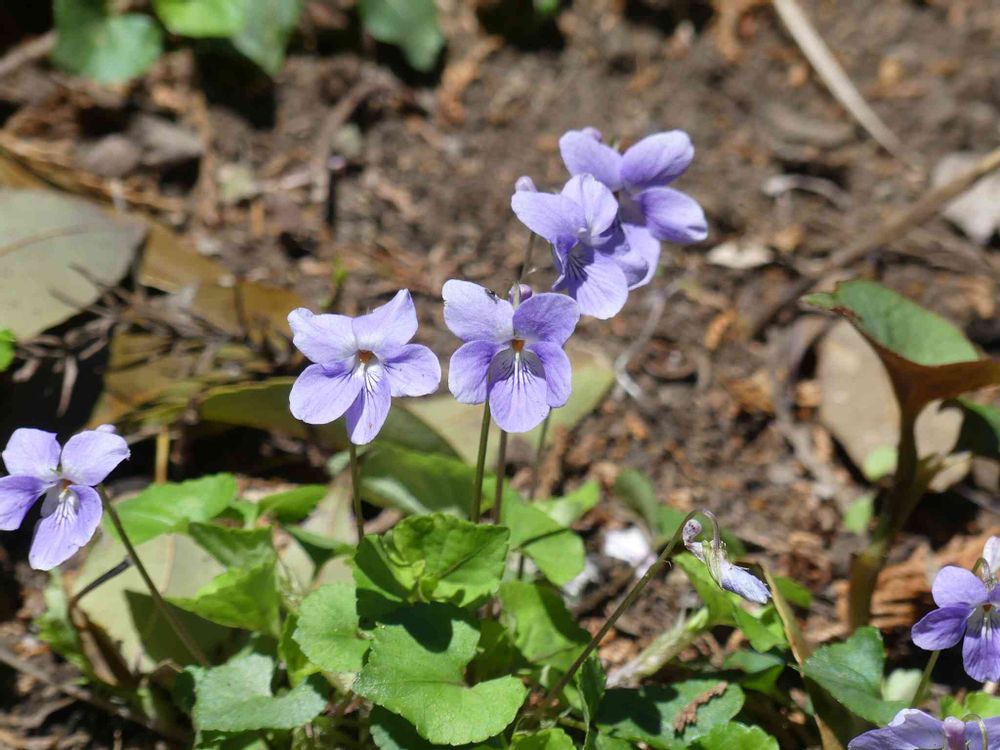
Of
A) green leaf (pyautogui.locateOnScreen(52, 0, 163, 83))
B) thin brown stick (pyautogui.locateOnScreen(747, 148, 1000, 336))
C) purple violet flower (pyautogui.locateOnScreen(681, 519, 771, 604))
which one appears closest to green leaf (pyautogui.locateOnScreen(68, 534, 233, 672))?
purple violet flower (pyautogui.locateOnScreen(681, 519, 771, 604))

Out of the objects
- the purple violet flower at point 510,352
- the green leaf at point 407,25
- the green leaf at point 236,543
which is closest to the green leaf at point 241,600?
the green leaf at point 236,543

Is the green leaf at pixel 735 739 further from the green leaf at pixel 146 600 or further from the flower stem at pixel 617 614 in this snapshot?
the green leaf at pixel 146 600

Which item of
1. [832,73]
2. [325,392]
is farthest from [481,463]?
[832,73]

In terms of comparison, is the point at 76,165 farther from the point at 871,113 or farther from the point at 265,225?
the point at 871,113

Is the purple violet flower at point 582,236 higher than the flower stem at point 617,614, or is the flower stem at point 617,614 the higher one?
the purple violet flower at point 582,236

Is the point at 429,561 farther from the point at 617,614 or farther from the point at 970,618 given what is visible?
the point at 970,618

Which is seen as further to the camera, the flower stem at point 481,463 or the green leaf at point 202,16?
the green leaf at point 202,16
